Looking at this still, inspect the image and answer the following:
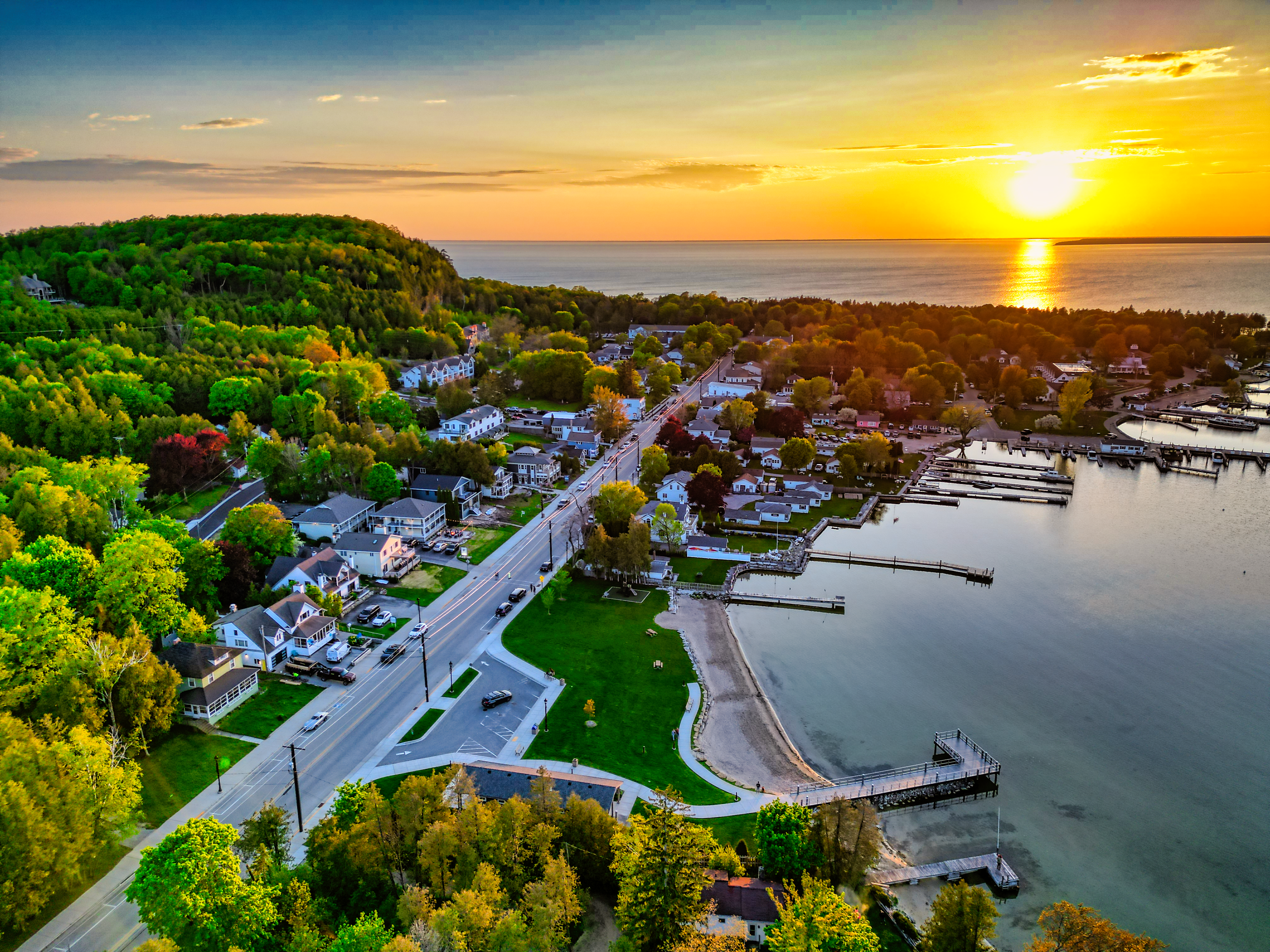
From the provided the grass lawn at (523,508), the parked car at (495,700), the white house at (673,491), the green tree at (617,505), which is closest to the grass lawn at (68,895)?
the parked car at (495,700)

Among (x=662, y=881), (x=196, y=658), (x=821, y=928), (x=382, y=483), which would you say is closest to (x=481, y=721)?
(x=196, y=658)

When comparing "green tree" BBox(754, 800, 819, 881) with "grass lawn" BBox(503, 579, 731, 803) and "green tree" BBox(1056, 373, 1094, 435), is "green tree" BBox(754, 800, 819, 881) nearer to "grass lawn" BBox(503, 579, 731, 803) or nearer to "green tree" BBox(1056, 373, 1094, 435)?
"grass lawn" BBox(503, 579, 731, 803)

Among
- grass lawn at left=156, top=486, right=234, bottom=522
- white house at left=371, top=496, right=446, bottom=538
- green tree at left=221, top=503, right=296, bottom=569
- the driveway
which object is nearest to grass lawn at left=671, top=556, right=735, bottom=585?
the driveway

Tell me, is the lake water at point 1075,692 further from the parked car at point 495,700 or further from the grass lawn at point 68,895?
the grass lawn at point 68,895

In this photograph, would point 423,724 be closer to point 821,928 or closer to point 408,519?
point 821,928

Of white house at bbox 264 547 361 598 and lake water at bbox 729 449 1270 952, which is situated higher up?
white house at bbox 264 547 361 598
